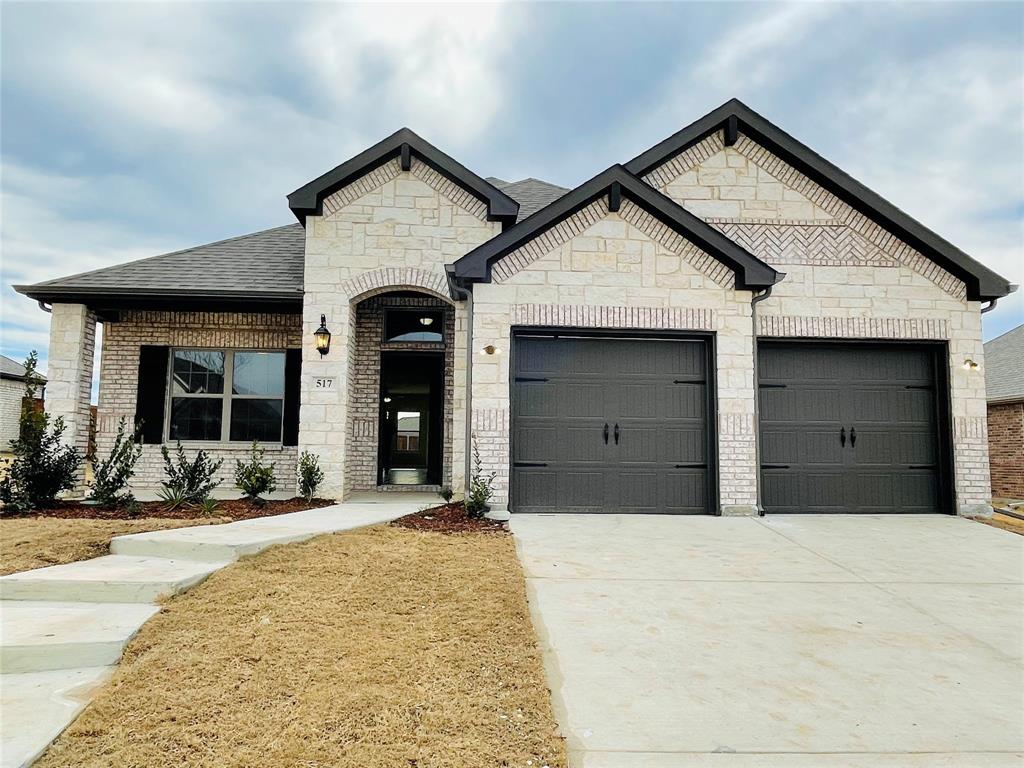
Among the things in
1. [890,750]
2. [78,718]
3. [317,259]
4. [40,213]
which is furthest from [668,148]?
[40,213]

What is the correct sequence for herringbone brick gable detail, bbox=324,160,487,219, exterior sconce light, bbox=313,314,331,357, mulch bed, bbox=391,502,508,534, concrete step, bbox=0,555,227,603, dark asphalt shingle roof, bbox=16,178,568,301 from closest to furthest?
concrete step, bbox=0,555,227,603, mulch bed, bbox=391,502,508,534, exterior sconce light, bbox=313,314,331,357, herringbone brick gable detail, bbox=324,160,487,219, dark asphalt shingle roof, bbox=16,178,568,301

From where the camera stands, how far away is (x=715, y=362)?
807 centimetres

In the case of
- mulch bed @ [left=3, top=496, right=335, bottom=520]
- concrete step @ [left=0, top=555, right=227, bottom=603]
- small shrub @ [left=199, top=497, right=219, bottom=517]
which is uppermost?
small shrub @ [left=199, top=497, right=219, bottom=517]

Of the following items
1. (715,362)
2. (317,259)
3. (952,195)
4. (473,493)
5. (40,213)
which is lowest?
(473,493)

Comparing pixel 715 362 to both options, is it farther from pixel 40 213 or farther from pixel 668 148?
pixel 40 213

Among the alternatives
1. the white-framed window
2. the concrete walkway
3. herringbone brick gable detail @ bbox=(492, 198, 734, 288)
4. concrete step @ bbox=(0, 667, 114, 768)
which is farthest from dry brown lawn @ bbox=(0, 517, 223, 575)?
herringbone brick gable detail @ bbox=(492, 198, 734, 288)

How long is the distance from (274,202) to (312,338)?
30007mm

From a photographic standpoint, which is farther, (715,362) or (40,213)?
(40,213)

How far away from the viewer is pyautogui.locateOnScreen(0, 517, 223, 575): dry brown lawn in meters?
5.07

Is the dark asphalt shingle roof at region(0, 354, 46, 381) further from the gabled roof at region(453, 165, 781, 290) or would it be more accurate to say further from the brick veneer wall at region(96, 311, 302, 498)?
the gabled roof at region(453, 165, 781, 290)

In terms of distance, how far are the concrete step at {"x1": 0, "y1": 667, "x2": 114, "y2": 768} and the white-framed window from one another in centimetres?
748

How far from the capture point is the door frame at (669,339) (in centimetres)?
800

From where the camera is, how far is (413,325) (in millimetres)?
10656

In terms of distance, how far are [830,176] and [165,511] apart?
1062 cm
